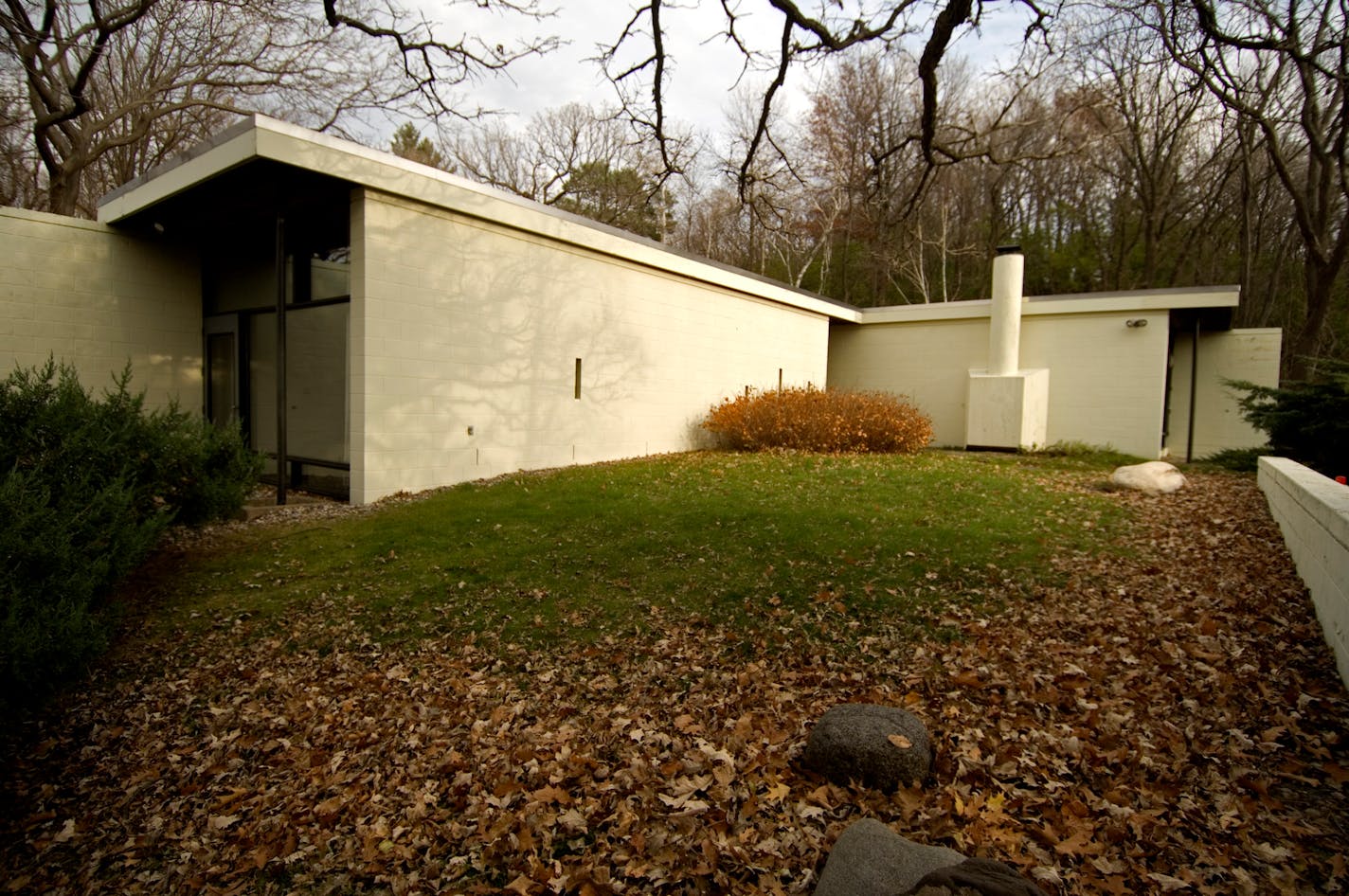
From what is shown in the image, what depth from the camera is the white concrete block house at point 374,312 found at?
281 inches

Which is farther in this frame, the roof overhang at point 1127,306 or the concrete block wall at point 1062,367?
the concrete block wall at point 1062,367

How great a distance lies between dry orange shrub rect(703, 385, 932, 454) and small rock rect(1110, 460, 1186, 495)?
344 centimetres

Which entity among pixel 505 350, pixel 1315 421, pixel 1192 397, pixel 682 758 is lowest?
pixel 682 758

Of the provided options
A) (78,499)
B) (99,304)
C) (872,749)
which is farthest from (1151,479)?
(99,304)

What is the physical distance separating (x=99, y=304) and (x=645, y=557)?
25.2 ft

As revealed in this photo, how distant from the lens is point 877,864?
81.8 inches

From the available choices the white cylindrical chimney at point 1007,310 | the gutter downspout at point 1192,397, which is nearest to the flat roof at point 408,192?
the white cylindrical chimney at point 1007,310

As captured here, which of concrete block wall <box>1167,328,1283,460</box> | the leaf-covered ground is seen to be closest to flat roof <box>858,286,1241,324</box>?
concrete block wall <box>1167,328,1283,460</box>

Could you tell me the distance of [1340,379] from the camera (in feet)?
23.3

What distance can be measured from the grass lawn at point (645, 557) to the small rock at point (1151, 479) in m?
0.68

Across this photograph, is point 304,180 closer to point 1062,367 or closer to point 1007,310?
point 1007,310

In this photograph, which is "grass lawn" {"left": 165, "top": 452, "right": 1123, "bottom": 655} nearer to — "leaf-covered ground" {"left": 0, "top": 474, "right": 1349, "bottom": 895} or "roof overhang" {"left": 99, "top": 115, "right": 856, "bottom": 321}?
"leaf-covered ground" {"left": 0, "top": 474, "right": 1349, "bottom": 895}

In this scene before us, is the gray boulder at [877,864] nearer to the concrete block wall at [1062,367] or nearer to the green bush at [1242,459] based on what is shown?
the green bush at [1242,459]

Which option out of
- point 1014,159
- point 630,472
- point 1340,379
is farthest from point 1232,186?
point 630,472
